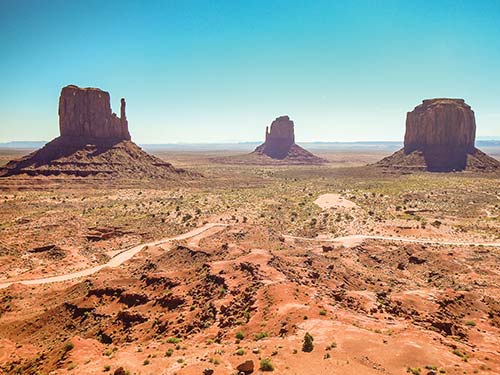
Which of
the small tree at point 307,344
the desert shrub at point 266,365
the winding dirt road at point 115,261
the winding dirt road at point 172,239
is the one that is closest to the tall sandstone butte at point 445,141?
the winding dirt road at point 172,239

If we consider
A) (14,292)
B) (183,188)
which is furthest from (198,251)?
(183,188)

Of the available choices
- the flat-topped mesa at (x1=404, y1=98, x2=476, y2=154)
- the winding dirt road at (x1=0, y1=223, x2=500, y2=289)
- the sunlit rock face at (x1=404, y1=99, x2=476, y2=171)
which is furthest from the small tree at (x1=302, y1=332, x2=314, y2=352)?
the flat-topped mesa at (x1=404, y1=98, x2=476, y2=154)

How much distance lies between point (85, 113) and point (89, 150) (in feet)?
40.3

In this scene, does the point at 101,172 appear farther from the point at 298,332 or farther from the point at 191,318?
the point at 298,332

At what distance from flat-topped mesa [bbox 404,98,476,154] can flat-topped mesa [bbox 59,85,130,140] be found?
115348 millimetres

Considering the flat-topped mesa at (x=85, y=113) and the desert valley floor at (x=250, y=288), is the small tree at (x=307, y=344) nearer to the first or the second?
the desert valley floor at (x=250, y=288)

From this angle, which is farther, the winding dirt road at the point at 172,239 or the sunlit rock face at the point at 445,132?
the sunlit rock face at the point at 445,132

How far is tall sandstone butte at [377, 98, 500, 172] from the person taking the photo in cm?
12888

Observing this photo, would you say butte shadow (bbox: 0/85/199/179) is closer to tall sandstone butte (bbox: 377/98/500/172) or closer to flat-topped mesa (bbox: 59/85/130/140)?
flat-topped mesa (bbox: 59/85/130/140)

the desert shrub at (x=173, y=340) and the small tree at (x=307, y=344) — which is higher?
the small tree at (x=307, y=344)

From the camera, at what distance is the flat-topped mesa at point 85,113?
10969 centimetres

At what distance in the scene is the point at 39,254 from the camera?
46906mm

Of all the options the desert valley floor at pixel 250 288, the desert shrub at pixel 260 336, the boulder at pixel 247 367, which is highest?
the boulder at pixel 247 367

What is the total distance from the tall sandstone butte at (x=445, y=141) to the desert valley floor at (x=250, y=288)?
190ft
